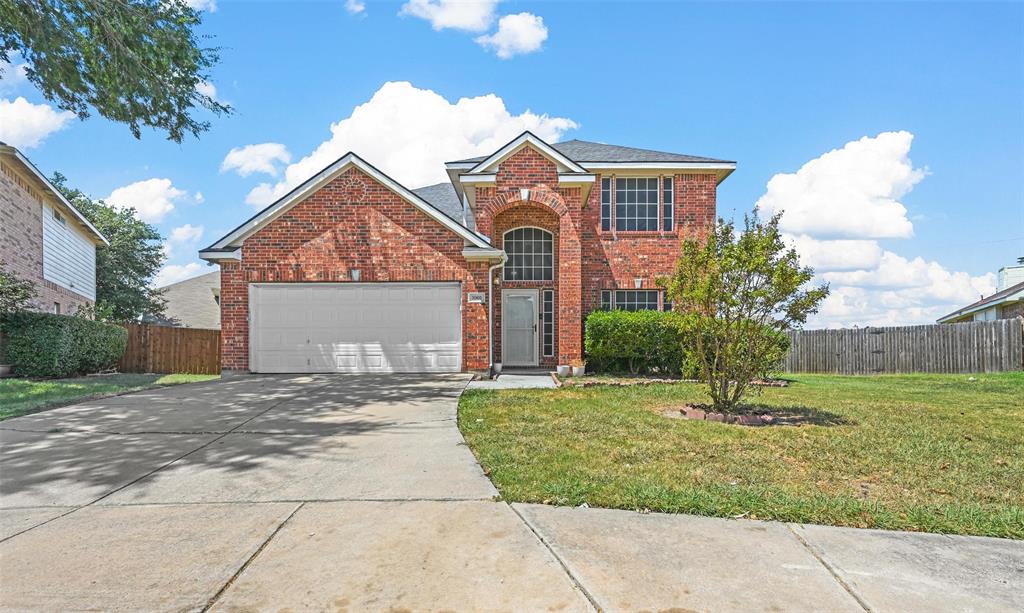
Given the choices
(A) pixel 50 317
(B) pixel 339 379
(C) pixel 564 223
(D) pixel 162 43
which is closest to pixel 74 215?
(A) pixel 50 317

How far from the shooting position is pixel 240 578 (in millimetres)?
3062

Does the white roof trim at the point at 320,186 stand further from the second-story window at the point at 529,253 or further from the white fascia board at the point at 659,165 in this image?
the white fascia board at the point at 659,165

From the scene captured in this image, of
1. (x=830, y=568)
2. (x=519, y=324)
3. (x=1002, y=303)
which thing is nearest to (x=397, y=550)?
(x=830, y=568)

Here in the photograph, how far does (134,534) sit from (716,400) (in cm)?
686

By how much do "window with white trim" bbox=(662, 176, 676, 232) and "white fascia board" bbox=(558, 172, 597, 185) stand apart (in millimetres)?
3369

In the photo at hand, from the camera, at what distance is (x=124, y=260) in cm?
3144

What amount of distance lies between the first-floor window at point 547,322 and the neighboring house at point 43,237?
1563cm

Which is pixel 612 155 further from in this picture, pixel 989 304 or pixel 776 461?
pixel 989 304

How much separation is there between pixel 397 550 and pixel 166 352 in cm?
1959

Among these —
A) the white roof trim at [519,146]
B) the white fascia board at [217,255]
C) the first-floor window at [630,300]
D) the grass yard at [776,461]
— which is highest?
the white roof trim at [519,146]

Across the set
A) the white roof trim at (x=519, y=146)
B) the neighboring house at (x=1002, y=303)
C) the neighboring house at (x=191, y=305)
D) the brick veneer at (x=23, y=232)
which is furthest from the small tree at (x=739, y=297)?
the neighboring house at (x=191, y=305)

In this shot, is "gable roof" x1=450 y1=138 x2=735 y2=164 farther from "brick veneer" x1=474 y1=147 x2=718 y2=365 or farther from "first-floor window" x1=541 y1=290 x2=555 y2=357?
"first-floor window" x1=541 y1=290 x2=555 y2=357

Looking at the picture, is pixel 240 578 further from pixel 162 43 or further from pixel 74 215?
pixel 74 215

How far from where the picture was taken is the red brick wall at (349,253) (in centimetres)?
1373
